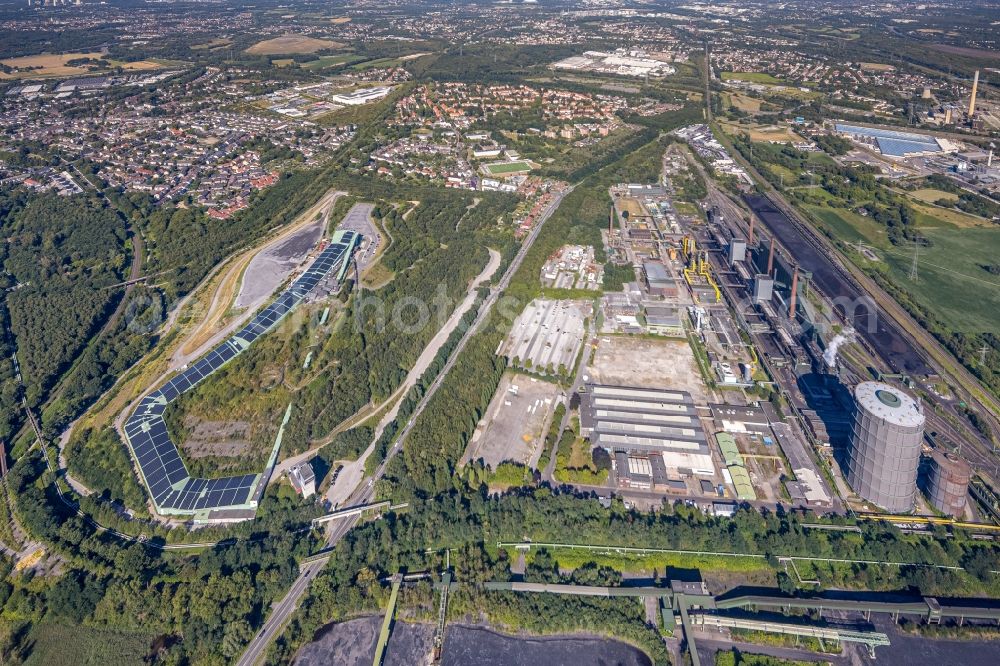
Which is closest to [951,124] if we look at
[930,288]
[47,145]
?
[930,288]

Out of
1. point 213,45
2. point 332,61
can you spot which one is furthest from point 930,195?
point 213,45

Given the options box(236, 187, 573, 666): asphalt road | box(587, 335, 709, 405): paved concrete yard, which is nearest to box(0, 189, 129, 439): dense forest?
box(236, 187, 573, 666): asphalt road

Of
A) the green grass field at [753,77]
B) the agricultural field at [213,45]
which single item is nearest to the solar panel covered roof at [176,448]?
the green grass field at [753,77]

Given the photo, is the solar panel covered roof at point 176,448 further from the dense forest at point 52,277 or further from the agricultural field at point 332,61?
the agricultural field at point 332,61

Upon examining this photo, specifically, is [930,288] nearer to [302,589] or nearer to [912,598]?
[912,598]

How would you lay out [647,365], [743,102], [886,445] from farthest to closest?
[743,102] < [647,365] < [886,445]

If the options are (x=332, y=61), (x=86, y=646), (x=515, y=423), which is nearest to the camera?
(x=86, y=646)

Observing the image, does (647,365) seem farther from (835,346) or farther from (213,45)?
(213,45)
